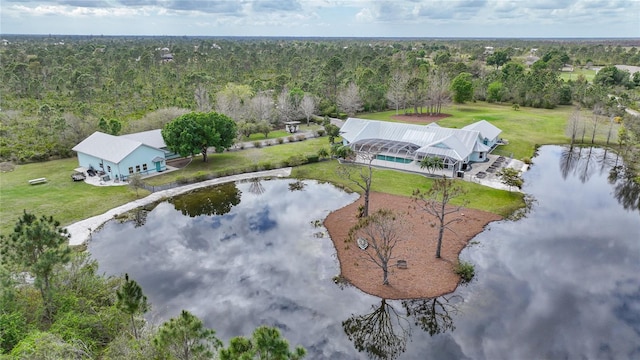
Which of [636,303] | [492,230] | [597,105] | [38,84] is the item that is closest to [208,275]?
[492,230]

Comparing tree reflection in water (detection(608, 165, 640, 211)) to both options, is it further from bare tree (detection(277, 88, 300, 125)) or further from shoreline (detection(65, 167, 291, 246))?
bare tree (detection(277, 88, 300, 125))

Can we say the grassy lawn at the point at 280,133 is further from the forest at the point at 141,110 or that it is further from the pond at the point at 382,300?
the pond at the point at 382,300

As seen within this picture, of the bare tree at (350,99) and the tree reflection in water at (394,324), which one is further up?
the bare tree at (350,99)

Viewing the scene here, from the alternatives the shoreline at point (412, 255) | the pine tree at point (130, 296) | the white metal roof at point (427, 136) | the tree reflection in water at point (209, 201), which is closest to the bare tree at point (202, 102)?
the white metal roof at point (427, 136)

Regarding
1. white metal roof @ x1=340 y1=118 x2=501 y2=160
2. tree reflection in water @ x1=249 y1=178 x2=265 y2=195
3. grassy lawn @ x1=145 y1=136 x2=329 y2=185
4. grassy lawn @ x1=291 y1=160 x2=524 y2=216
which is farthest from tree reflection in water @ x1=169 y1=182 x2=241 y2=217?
white metal roof @ x1=340 y1=118 x2=501 y2=160

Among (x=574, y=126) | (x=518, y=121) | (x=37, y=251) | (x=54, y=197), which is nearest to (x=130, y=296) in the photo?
(x=37, y=251)
